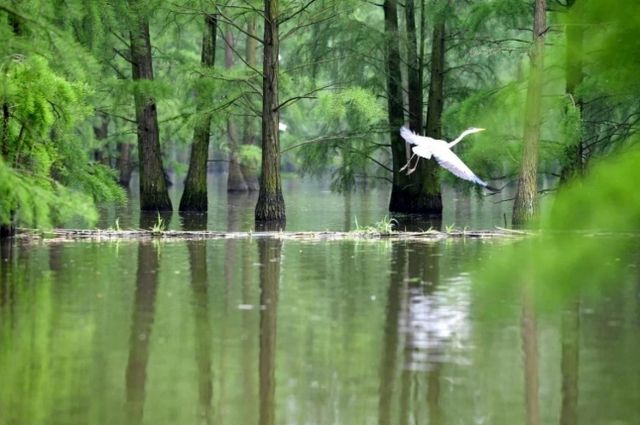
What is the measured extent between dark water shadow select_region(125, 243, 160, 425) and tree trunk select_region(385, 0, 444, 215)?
13.9 meters

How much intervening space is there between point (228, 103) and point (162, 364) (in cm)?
1771

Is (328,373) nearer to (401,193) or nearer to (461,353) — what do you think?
(461,353)

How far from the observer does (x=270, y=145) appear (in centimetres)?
2491

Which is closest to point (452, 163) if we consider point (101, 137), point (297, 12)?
point (297, 12)

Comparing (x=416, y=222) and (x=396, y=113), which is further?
(x=396, y=113)

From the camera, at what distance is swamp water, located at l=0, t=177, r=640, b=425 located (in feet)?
20.3

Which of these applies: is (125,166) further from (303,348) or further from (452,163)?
(303,348)

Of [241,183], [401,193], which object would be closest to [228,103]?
[401,193]

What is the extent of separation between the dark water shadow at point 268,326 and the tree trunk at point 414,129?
11416 mm

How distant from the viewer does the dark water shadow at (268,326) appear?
21.3ft

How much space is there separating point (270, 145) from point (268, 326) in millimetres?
15595

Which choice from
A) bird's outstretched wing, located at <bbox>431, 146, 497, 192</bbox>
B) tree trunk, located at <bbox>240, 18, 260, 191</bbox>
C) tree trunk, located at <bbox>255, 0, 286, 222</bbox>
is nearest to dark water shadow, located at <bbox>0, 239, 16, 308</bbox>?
bird's outstretched wing, located at <bbox>431, 146, 497, 192</bbox>

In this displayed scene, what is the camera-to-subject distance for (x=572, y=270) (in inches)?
85.4

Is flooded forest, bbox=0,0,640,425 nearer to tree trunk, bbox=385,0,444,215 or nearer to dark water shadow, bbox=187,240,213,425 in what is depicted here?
dark water shadow, bbox=187,240,213,425
